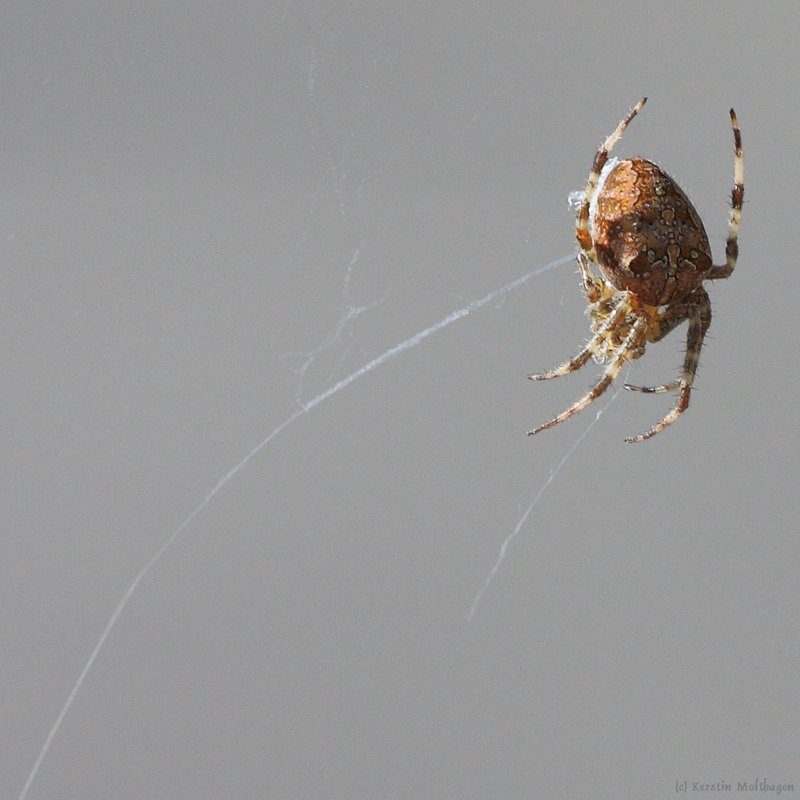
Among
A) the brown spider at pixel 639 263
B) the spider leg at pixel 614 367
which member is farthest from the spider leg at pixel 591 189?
the spider leg at pixel 614 367

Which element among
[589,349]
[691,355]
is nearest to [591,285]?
[589,349]

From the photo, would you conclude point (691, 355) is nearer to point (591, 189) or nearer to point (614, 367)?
point (614, 367)

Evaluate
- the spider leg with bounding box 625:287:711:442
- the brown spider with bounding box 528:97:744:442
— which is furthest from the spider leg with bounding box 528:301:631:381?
the spider leg with bounding box 625:287:711:442

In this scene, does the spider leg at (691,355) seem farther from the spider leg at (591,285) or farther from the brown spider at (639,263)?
the spider leg at (591,285)

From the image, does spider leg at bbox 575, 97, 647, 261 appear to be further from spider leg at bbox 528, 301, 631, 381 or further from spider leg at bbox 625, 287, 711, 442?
spider leg at bbox 625, 287, 711, 442

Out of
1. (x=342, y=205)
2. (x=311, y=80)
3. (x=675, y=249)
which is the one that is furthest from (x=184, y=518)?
(x=675, y=249)

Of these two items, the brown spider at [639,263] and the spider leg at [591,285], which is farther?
the spider leg at [591,285]

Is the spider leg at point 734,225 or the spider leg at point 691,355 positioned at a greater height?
the spider leg at point 734,225
